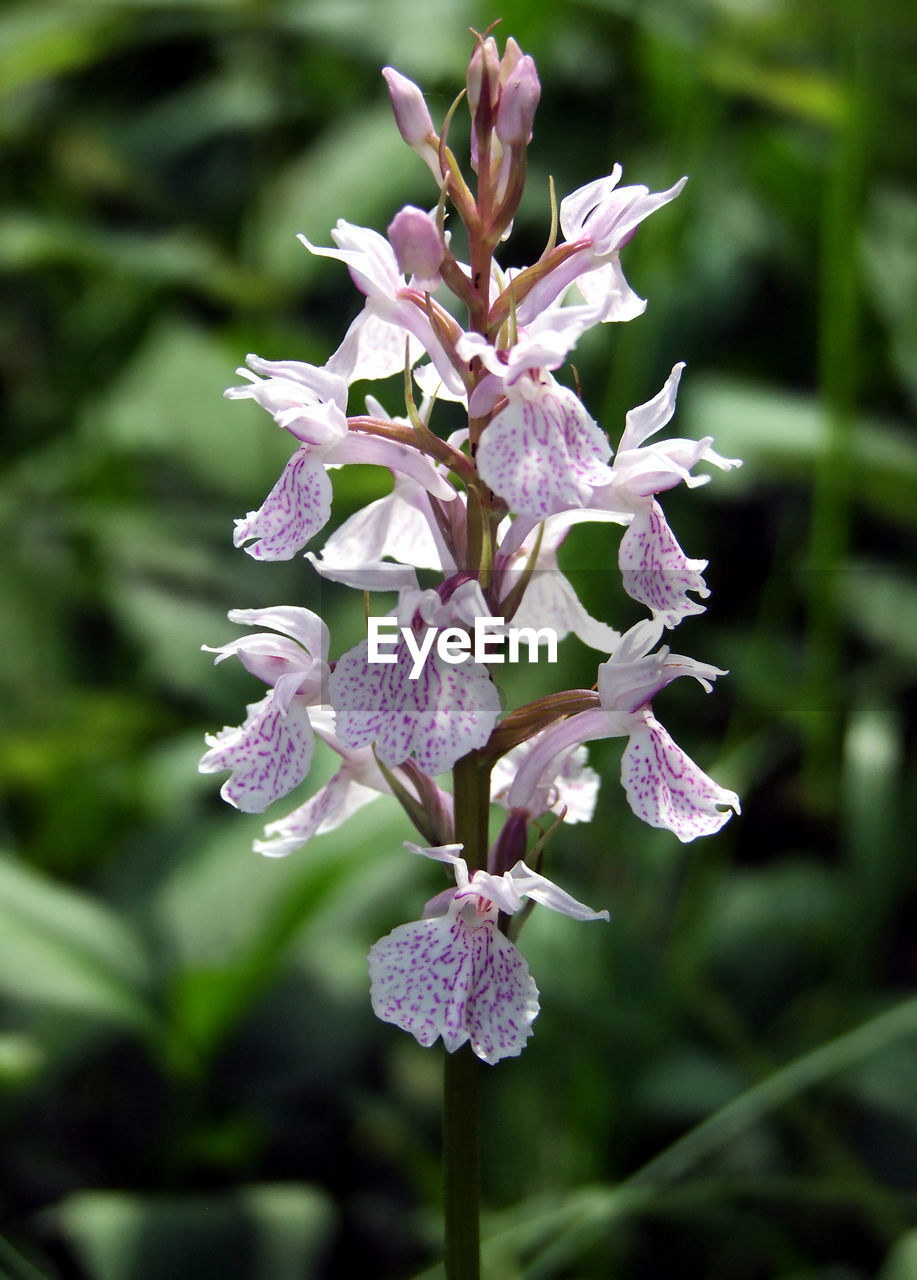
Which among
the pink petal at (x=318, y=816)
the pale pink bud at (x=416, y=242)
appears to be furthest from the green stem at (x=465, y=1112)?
the pale pink bud at (x=416, y=242)

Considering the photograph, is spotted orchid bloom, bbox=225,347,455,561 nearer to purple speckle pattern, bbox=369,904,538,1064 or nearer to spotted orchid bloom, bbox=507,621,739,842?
spotted orchid bloom, bbox=507,621,739,842

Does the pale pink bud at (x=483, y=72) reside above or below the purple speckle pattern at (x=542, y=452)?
above

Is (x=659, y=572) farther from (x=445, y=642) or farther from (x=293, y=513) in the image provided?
(x=293, y=513)

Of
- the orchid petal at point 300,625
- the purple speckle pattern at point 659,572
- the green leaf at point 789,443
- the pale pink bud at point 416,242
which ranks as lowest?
the orchid petal at point 300,625

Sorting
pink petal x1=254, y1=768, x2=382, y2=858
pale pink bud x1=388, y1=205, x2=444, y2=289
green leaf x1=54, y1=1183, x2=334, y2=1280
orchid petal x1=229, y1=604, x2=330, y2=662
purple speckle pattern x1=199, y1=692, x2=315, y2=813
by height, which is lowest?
green leaf x1=54, y1=1183, x2=334, y2=1280

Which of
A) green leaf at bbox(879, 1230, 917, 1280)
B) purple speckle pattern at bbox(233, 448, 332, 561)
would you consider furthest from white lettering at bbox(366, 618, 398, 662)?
green leaf at bbox(879, 1230, 917, 1280)

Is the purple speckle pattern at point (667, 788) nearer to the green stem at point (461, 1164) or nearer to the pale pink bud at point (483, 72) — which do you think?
the green stem at point (461, 1164)

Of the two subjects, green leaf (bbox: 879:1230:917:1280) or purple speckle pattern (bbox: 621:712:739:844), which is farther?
green leaf (bbox: 879:1230:917:1280)

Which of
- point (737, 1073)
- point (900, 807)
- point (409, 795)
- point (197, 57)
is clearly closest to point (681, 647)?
point (900, 807)
